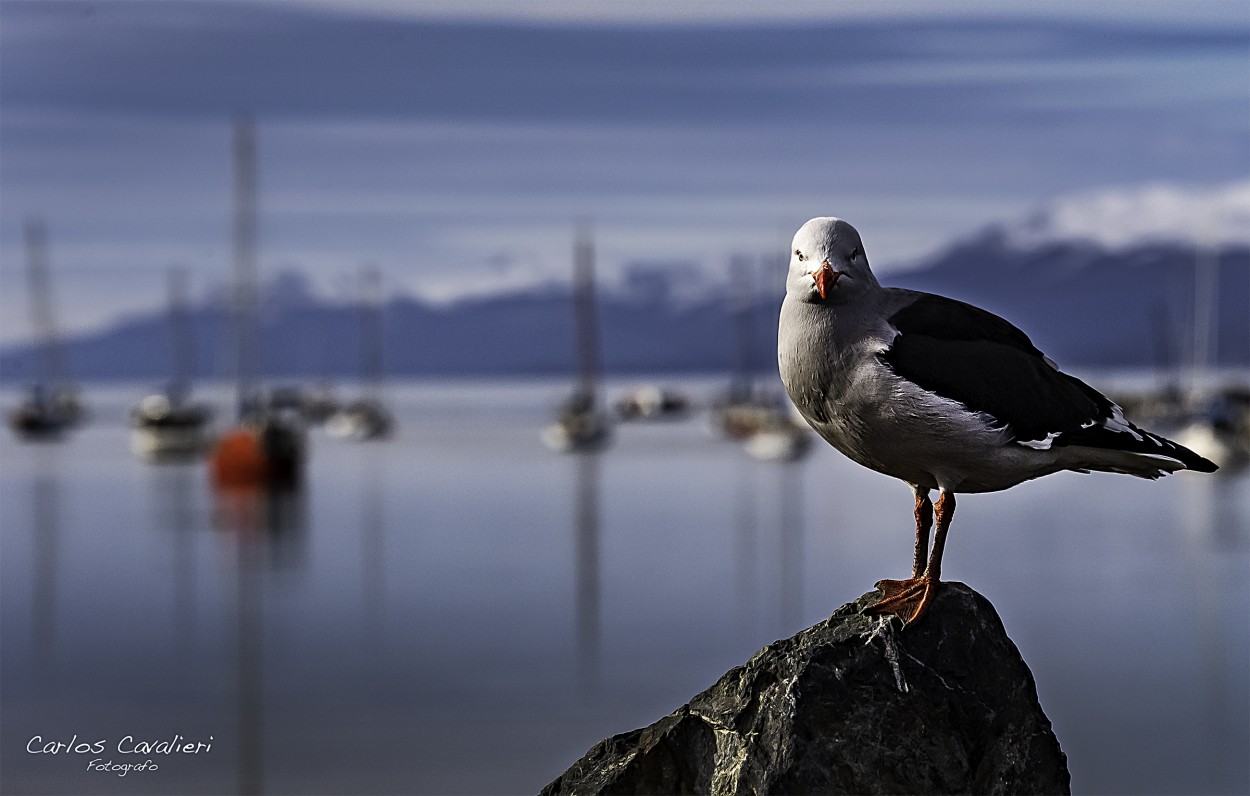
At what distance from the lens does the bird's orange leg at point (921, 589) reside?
24.1ft

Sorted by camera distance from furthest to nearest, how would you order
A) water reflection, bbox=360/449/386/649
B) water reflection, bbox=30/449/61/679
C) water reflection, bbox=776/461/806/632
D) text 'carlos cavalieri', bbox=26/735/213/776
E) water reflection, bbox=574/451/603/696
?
water reflection, bbox=776/461/806/632 → water reflection, bbox=360/449/386/649 → water reflection, bbox=30/449/61/679 → water reflection, bbox=574/451/603/696 → text 'carlos cavalieri', bbox=26/735/213/776

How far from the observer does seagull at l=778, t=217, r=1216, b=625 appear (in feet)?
23.2

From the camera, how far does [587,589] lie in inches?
1147

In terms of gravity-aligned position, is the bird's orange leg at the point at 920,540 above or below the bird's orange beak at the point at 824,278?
below

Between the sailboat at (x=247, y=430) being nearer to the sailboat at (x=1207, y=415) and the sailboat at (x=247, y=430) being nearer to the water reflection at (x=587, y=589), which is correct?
the water reflection at (x=587, y=589)

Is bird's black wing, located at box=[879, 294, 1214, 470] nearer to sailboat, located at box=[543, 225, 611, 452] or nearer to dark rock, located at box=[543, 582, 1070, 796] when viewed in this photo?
dark rock, located at box=[543, 582, 1070, 796]

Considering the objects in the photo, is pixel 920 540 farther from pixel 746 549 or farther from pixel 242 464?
pixel 242 464

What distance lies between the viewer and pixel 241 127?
53125 mm

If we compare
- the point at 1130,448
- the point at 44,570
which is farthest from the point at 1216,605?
the point at 44,570

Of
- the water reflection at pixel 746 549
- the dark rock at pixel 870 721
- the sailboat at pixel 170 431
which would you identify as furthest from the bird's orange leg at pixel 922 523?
the sailboat at pixel 170 431

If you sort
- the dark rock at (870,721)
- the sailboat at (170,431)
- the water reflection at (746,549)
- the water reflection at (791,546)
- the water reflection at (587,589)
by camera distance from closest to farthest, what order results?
the dark rock at (870,721) → the water reflection at (587,589) → the water reflection at (746,549) → the water reflection at (791,546) → the sailboat at (170,431)

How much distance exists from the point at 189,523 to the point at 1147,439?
3864cm

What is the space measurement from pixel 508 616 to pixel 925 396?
63.6ft

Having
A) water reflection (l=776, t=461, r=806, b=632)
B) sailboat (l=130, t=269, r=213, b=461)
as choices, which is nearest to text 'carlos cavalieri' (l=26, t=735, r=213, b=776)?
water reflection (l=776, t=461, r=806, b=632)
